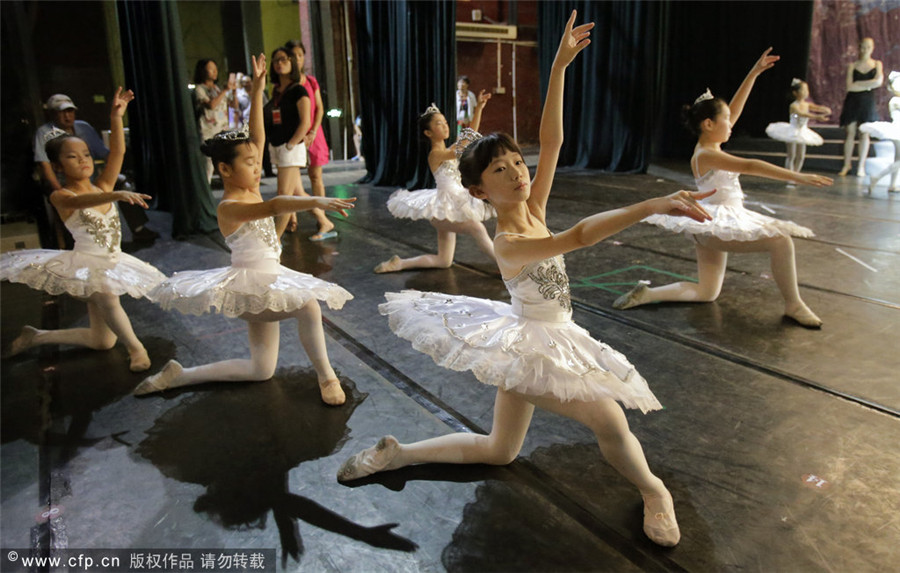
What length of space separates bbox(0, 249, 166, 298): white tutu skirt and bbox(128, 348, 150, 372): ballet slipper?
268 millimetres

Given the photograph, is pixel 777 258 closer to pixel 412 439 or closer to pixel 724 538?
pixel 724 538

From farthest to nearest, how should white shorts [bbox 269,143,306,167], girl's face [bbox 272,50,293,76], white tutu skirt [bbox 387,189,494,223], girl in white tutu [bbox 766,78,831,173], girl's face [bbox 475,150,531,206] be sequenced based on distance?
1. girl in white tutu [bbox 766,78,831,173]
2. white shorts [bbox 269,143,306,167]
3. girl's face [bbox 272,50,293,76]
4. white tutu skirt [bbox 387,189,494,223]
5. girl's face [bbox 475,150,531,206]

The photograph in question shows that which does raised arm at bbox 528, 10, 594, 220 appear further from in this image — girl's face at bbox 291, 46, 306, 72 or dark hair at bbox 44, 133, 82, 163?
girl's face at bbox 291, 46, 306, 72

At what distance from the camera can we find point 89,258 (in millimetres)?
2781

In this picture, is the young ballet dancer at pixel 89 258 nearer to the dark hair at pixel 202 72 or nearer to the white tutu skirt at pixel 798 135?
the dark hair at pixel 202 72

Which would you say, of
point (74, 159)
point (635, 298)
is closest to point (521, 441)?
point (635, 298)

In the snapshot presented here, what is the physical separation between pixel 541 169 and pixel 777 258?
1754mm

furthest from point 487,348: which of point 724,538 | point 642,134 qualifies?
point 642,134

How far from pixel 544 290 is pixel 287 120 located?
12.0 feet

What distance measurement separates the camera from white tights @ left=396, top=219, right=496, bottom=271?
4059mm

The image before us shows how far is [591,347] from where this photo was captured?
169 centimetres

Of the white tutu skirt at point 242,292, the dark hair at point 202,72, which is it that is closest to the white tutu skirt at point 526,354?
the white tutu skirt at point 242,292

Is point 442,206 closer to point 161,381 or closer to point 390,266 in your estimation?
point 390,266

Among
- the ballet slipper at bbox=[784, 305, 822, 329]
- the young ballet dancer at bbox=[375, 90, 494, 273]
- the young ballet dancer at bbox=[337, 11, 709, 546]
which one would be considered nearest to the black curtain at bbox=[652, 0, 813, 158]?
the young ballet dancer at bbox=[375, 90, 494, 273]
